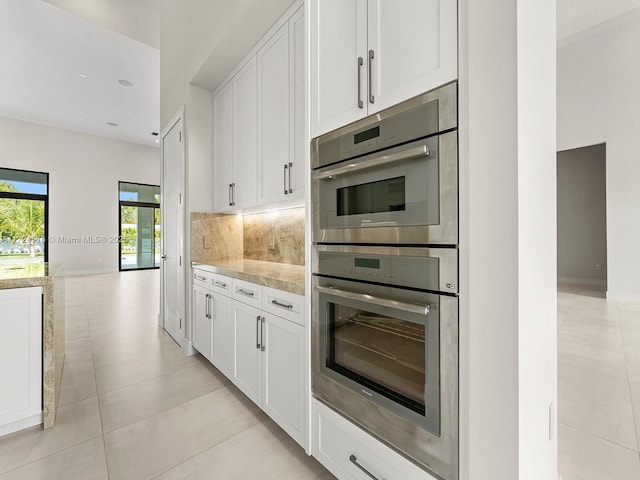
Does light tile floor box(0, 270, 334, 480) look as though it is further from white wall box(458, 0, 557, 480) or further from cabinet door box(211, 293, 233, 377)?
white wall box(458, 0, 557, 480)

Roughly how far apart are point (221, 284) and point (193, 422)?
0.91 m

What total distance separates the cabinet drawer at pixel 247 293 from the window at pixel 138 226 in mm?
8977

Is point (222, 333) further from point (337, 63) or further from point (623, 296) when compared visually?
point (623, 296)

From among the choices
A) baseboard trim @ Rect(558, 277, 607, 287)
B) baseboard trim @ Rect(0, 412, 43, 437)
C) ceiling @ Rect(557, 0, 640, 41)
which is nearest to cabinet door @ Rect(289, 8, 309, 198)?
baseboard trim @ Rect(0, 412, 43, 437)

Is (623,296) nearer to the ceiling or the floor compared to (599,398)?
nearer to the ceiling

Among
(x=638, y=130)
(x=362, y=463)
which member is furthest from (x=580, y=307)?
(x=362, y=463)

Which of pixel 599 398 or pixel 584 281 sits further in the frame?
pixel 584 281

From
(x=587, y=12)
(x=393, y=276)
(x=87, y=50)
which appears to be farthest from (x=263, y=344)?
(x=587, y=12)

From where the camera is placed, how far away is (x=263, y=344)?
71.4 inches

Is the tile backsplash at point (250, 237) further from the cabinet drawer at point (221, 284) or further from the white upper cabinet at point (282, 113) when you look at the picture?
the cabinet drawer at point (221, 284)

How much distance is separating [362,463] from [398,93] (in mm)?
1456

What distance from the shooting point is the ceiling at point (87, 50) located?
426 cm

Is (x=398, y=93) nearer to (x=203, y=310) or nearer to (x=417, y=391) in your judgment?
(x=417, y=391)

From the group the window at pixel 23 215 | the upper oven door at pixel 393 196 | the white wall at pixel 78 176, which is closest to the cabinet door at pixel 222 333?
the upper oven door at pixel 393 196
